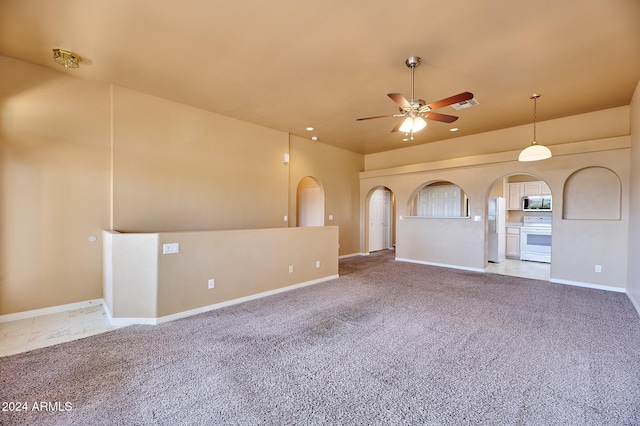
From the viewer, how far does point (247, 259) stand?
4.28m

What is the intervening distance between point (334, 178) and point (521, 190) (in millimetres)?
5447

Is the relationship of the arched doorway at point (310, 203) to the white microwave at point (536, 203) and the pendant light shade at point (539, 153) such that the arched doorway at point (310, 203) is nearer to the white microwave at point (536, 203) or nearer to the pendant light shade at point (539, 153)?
the pendant light shade at point (539, 153)

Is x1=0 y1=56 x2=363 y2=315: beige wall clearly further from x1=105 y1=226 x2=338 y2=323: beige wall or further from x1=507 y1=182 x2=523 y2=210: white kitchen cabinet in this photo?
x1=507 y1=182 x2=523 y2=210: white kitchen cabinet

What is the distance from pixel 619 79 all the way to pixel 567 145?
1583mm

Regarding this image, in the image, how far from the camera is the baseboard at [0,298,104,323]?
346cm

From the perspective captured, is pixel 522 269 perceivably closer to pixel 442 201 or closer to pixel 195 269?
pixel 442 201

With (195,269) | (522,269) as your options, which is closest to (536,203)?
(522,269)

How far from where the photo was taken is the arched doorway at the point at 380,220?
9.39 meters

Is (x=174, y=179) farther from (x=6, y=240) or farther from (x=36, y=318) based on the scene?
(x=36, y=318)

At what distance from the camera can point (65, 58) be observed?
130 inches

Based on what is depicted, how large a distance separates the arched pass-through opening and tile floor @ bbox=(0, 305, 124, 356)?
7.62 metres

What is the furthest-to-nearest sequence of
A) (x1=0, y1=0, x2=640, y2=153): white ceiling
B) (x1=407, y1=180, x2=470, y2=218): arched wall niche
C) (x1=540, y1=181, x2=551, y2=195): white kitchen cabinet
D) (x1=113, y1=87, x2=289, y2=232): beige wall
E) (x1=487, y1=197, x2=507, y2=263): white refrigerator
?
(x1=407, y1=180, x2=470, y2=218): arched wall niche, (x1=540, y1=181, x2=551, y2=195): white kitchen cabinet, (x1=487, y1=197, x2=507, y2=263): white refrigerator, (x1=113, y1=87, x2=289, y2=232): beige wall, (x1=0, y1=0, x2=640, y2=153): white ceiling

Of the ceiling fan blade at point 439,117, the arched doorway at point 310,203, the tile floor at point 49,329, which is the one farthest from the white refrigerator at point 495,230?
the tile floor at point 49,329

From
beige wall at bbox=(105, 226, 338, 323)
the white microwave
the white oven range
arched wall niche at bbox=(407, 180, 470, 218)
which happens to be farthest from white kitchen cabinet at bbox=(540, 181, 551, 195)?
beige wall at bbox=(105, 226, 338, 323)
